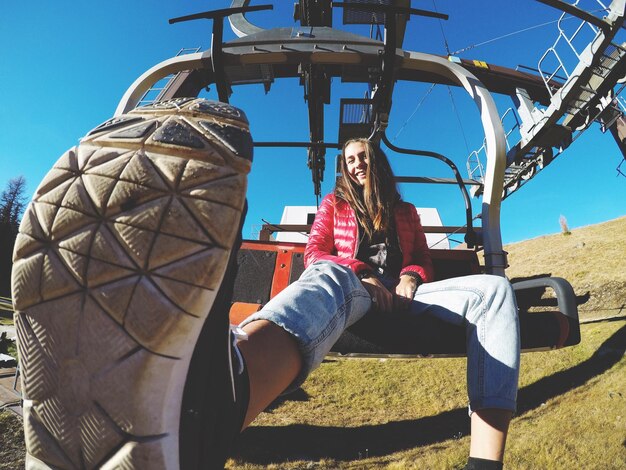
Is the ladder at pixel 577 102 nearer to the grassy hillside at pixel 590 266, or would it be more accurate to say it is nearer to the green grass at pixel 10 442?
the grassy hillside at pixel 590 266

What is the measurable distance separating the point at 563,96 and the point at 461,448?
15.4 ft

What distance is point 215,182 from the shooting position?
0.45 meters

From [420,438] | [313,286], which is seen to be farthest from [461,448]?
[313,286]

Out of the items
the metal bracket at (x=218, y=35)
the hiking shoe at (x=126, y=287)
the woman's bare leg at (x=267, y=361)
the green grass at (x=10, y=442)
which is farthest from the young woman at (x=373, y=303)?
the green grass at (x=10, y=442)

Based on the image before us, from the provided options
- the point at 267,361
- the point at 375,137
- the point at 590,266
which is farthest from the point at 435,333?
the point at 590,266

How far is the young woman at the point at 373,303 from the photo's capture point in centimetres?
65

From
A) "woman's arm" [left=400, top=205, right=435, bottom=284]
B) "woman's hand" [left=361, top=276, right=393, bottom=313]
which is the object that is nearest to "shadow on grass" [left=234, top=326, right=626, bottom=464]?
"woman's arm" [left=400, top=205, right=435, bottom=284]

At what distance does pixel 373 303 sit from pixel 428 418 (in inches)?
69.5

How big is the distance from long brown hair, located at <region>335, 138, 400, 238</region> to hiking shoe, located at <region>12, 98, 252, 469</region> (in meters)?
0.91

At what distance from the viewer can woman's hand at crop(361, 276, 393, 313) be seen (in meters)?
0.97

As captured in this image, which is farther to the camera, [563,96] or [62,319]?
[563,96]

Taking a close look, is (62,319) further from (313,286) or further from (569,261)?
(569,261)

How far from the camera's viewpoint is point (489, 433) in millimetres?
751

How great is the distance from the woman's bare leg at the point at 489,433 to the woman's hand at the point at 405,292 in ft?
1.11
